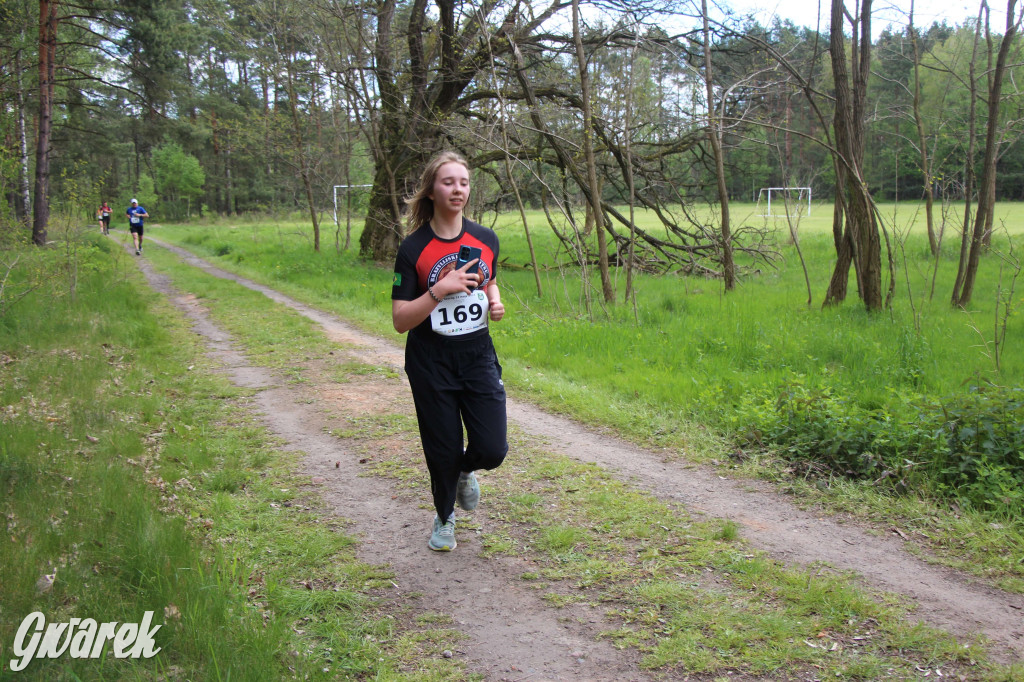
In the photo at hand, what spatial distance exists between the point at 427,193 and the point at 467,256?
1.37 feet

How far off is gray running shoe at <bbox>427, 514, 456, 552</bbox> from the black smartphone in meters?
1.46

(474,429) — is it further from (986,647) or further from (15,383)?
(15,383)

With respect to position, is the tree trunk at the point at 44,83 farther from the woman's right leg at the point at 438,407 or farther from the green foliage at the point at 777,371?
the woman's right leg at the point at 438,407

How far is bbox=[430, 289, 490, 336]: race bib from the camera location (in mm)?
3715

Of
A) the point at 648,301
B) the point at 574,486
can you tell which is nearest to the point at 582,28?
the point at 648,301

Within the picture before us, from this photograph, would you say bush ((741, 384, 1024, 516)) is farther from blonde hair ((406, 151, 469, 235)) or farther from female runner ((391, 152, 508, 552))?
blonde hair ((406, 151, 469, 235))

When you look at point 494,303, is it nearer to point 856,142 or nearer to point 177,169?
point 856,142

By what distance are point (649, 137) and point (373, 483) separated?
471 inches

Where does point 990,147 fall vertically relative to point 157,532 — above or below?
above

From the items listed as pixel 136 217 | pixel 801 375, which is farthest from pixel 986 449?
pixel 136 217

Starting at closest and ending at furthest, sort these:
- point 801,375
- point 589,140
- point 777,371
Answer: point 801,375
point 777,371
point 589,140

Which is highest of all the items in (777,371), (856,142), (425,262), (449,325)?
(856,142)

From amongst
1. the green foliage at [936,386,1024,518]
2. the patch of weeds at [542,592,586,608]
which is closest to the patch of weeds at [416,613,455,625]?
the patch of weeds at [542,592,586,608]

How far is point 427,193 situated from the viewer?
3770 millimetres
